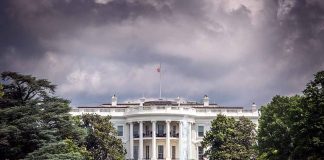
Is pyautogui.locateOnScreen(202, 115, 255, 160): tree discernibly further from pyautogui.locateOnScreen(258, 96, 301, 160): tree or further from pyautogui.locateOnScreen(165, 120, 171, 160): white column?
pyautogui.locateOnScreen(165, 120, 171, 160): white column

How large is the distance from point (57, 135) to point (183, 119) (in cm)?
4375

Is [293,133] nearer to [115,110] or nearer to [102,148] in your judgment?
[102,148]

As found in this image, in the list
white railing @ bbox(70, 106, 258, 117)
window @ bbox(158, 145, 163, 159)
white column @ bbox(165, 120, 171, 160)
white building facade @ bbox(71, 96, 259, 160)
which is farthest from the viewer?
window @ bbox(158, 145, 163, 159)

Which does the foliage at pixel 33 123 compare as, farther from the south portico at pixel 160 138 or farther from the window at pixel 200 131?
the window at pixel 200 131

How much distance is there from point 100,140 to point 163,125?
76.6 feet

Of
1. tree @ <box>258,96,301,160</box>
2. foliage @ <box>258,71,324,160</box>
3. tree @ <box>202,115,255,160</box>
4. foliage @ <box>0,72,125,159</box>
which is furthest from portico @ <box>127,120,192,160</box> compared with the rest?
foliage @ <box>0,72,125,159</box>

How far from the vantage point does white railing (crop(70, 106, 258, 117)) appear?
309 ft

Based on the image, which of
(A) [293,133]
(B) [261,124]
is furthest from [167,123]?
(A) [293,133]

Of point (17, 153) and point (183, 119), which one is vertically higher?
point (183, 119)

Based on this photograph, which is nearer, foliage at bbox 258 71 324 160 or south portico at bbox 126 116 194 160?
foliage at bbox 258 71 324 160

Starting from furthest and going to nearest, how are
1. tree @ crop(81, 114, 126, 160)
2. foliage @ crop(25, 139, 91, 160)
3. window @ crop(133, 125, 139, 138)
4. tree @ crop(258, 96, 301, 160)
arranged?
1. window @ crop(133, 125, 139, 138)
2. tree @ crop(81, 114, 126, 160)
3. tree @ crop(258, 96, 301, 160)
4. foliage @ crop(25, 139, 91, 160)

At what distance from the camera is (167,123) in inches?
3701

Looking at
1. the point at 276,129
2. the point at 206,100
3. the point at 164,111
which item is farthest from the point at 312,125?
the point at 206,100

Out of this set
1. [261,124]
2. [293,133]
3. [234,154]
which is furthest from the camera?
[234,154]
